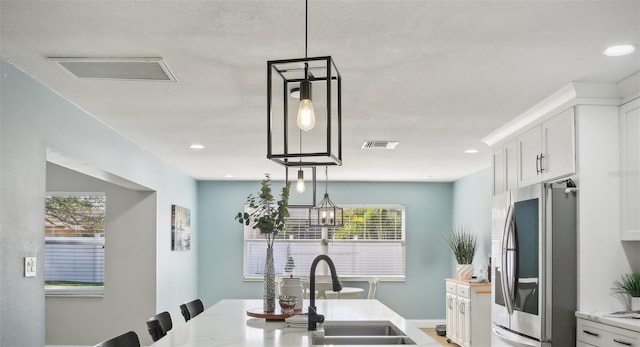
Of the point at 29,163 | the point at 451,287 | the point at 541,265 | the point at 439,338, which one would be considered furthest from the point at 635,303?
the point at 439,338

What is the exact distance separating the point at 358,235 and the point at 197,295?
2.77m

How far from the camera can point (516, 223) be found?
Result: 4516mm

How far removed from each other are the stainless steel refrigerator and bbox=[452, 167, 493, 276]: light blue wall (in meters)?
3.23

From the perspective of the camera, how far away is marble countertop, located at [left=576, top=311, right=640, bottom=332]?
337 centimetres

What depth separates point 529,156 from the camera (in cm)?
488

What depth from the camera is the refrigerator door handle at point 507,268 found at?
4.55m

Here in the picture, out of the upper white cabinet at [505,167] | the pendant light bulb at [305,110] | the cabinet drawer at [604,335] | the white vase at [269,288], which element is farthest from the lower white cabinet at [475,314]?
the pendant light bulb at [305,110]

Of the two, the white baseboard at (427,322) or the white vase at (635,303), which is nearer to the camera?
the white vase at (635,303)

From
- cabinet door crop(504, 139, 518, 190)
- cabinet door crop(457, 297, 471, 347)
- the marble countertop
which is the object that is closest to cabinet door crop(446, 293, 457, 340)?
cabinet door crop(457, 297, 471, 347)

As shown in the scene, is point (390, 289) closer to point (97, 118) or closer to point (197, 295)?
point (197, 295)

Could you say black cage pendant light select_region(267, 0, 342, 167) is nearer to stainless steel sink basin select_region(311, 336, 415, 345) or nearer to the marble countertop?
stainless steel sink basin select_region(311, 336, 415, 345)

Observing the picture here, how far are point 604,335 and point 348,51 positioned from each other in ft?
7.29

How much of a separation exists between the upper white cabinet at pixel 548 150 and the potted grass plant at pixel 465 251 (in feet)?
10.3

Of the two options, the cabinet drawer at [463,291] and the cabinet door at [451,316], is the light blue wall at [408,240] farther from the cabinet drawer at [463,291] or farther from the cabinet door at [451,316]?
the cabinet drawer at [463,291]
